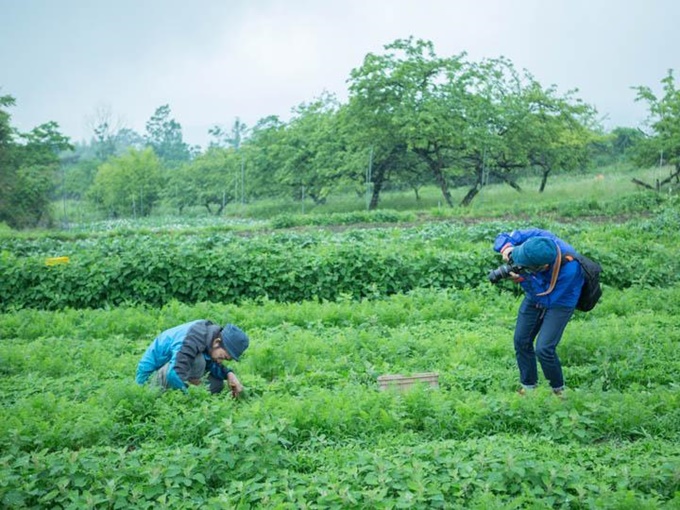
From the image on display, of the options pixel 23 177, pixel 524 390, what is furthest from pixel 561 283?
pixel 23 177

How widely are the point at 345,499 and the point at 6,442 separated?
2.69 meters

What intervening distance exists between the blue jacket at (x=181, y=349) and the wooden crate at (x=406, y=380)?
1668 millimetres

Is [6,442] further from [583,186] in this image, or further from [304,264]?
[583,186]

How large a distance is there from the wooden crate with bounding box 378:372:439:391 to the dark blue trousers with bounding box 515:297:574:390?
854 millimetres

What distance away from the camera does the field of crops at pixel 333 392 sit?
459 cm

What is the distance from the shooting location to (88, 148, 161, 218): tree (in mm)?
42469

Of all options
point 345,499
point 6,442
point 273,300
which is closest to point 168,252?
point 273,300

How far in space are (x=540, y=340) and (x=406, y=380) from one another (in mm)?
1325

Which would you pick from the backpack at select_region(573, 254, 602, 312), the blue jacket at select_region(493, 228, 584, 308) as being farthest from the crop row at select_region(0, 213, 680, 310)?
the backpack at select_region(573, 254, 602, 312)

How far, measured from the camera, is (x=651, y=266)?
11.5 meters

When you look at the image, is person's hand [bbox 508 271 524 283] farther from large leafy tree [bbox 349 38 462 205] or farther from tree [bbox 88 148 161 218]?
tree [bbox 88 148 161 218]

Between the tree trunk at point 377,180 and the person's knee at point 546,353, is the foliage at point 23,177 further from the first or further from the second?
the person's knee at point 546,353

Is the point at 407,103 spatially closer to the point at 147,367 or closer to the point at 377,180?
the point at 377,180

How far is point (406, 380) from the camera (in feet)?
21.5
